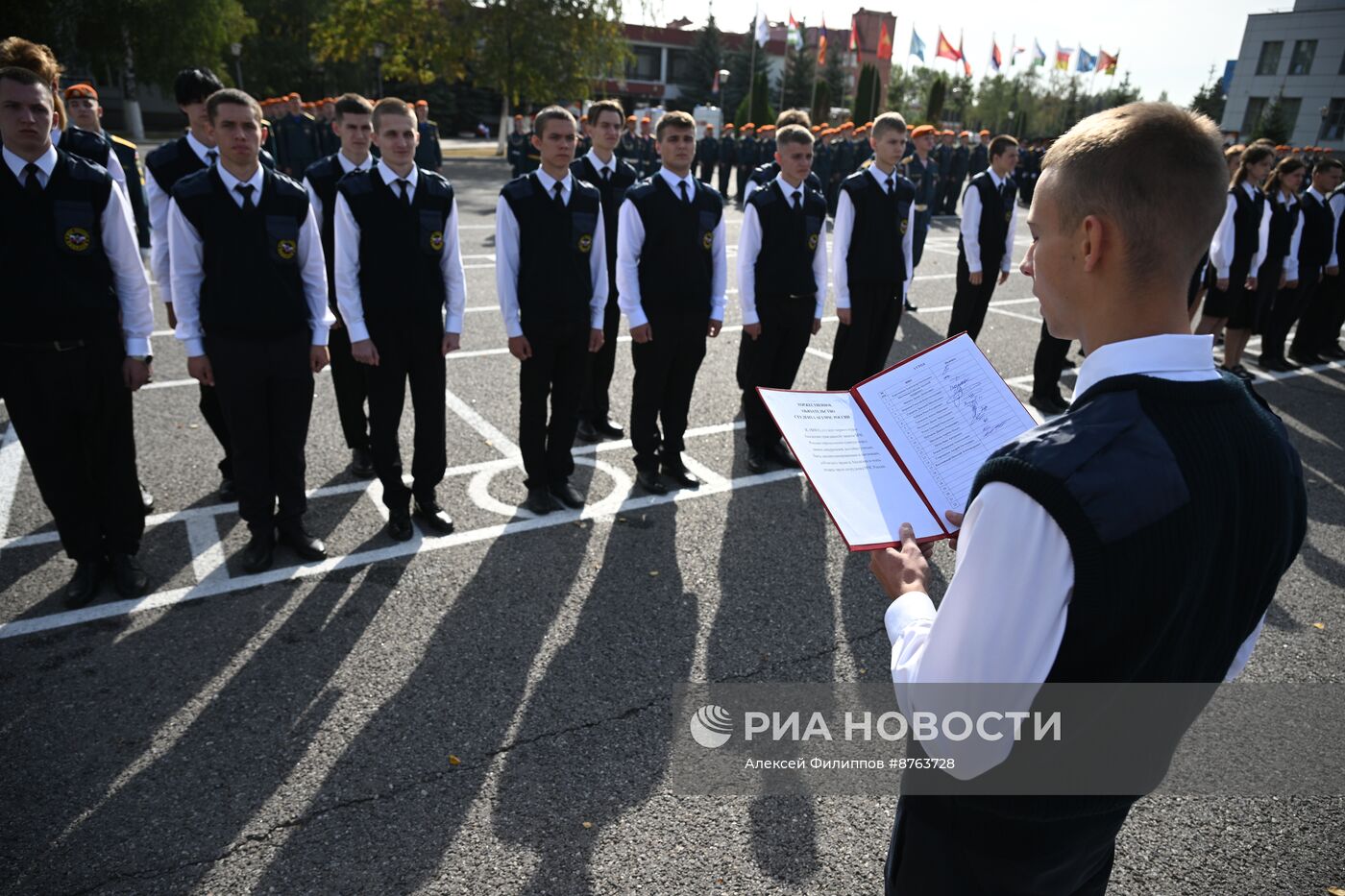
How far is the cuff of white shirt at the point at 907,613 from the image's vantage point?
1.48 m

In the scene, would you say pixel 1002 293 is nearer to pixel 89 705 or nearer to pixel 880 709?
pixel 880 709

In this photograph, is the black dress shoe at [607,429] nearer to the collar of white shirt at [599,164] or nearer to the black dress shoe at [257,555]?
the collar of white shirt at [599,164]

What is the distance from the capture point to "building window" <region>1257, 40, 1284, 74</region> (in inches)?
2311

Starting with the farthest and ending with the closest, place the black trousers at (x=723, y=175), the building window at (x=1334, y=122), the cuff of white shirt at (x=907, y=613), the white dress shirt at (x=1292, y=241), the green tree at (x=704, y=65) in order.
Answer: the green tree at (x=704, y=65) → the building window at (x=1334, y=122) → the black trousers at (x=723, y=175) → the white dress shirt at (x=1292, y=241) → the cuff of white shirt at (x=907, y=613)

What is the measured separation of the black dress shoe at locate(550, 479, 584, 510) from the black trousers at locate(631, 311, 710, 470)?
22.3 inches

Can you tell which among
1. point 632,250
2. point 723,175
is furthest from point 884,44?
point 632,250

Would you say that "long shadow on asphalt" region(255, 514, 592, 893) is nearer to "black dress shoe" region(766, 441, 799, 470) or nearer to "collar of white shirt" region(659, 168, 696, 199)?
"black dress shoe" region(766, 441, 799, 470)

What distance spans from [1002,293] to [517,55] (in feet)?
94.9

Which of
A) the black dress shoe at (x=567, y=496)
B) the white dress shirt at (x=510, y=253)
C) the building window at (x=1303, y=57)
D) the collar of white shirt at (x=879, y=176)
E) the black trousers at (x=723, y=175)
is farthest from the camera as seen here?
the building window at (x=1303, y=57)

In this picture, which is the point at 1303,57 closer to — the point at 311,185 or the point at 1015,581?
the point at 311,185

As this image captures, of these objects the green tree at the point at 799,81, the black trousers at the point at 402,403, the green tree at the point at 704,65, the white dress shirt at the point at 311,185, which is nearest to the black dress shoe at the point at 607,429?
the black trousers at the point at 402,403

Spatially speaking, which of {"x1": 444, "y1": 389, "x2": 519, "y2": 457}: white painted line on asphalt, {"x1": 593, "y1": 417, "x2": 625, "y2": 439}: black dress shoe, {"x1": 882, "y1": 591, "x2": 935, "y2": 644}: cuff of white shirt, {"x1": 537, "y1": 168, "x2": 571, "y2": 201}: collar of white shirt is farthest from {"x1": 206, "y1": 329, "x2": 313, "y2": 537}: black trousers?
{"x1": 882, "y1": 591, "x2": 935, "y2": 644}: cuff of white shirt

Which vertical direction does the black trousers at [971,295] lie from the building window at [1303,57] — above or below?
below

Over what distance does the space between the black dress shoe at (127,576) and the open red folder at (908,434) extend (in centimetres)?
386
